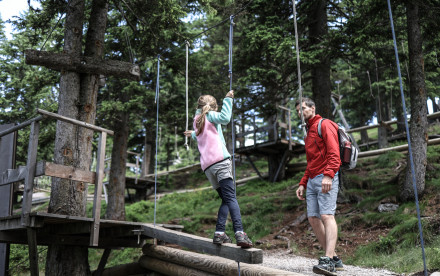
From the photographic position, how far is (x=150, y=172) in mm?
27547

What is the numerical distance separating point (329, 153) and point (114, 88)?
44.4 feet

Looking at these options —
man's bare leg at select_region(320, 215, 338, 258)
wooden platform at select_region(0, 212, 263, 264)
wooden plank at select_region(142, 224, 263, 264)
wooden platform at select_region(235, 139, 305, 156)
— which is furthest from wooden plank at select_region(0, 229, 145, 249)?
wooden platform at select_region(235, 139, 305, 156)

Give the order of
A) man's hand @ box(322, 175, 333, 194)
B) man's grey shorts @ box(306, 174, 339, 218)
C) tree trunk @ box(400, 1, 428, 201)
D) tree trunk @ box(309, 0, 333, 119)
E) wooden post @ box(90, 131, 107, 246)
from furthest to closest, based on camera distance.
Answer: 1. tree trunk @ box(309, 0, 333, 119)
2. tree trunk @ box(400, 1, 428, 201)
3. wooden post @ box(90, 131, 107, 246)
4. man's grey shorts @ box(306, 174, 339, 218)
5. man's hand @ box(322, 175, 333, 194)

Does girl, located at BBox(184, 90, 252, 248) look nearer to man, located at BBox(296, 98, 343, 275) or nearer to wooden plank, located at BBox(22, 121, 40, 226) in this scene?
man, located at BBox(296, 98, 343, 275)

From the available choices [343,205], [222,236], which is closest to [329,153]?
[222,236]

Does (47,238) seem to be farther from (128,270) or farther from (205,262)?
(205,262)

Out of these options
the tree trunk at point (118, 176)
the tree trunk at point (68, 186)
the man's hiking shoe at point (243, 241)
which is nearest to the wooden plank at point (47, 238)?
the tree trunk at point (68, 186)

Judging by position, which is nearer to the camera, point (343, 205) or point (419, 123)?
point (419, 123)

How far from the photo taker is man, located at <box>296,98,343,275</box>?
4.73 metres

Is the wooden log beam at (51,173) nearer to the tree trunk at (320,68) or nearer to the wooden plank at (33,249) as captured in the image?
the wooden plank at (33,249)

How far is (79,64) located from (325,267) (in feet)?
20.0

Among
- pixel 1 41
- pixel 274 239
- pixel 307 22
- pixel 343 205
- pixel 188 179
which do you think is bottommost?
pixel 274 239

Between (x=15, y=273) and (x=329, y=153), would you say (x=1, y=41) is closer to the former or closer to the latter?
(x=15, y=273)

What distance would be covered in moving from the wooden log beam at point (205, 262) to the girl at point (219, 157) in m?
0.76
